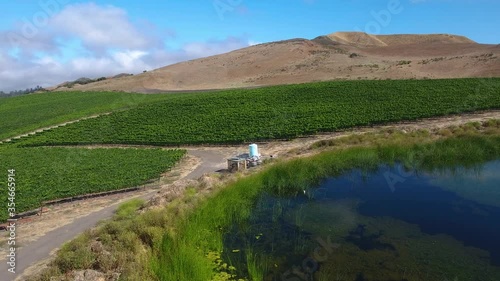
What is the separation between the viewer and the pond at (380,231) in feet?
47.1

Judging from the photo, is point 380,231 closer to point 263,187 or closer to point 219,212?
point 219,212

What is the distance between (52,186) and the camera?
28.7 m

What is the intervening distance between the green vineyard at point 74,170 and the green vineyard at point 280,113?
6773mm

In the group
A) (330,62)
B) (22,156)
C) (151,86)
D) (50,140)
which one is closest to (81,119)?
(50,140)

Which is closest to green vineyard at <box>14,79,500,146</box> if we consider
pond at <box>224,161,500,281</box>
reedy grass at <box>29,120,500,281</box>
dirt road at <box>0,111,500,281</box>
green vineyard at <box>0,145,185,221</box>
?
dirt road at <box>0,111,500,281</box>

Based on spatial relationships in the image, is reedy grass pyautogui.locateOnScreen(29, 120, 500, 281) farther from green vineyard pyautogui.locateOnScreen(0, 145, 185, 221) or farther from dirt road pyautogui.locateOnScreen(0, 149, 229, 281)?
green vineyard pyautogui.locateOnScreen(0, 145, 185, 221)

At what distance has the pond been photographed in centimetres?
1437

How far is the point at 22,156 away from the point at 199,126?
2212 centimetres

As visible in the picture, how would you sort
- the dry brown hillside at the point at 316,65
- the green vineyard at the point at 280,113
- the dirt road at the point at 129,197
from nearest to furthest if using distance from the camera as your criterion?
1. the dirt road at the point at 129,197
2. the green vineyard at the point at 280,113
3. the dry brown hillside at the point at 316,65

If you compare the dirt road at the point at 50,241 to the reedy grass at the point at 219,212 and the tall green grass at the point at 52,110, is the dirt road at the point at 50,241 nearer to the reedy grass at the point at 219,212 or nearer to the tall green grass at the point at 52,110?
the reedy grass at the point at 219,212

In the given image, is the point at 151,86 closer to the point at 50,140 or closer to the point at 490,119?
the point at 50,140

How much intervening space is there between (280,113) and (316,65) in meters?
58.6

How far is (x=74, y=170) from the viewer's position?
111ft

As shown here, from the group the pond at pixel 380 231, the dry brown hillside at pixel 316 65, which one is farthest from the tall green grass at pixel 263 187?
the dry brown hillside at pixel 316 65
